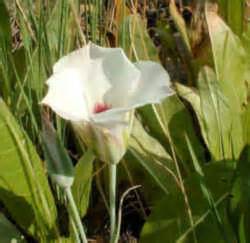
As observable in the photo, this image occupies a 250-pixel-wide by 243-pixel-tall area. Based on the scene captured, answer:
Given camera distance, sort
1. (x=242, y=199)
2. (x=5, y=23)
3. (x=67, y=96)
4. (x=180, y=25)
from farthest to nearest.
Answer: (x=180, y=25), (x=5, y=23), (x=242, y=199), (x=67, y=96)

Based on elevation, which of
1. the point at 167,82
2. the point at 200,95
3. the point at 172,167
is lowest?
the point at 172,167

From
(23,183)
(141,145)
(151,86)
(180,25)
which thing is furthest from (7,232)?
(180,25)

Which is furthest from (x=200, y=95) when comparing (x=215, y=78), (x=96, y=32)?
(x=96, y=32)

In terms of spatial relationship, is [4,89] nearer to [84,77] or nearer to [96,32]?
[96,32]

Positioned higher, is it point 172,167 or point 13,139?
point 13,139

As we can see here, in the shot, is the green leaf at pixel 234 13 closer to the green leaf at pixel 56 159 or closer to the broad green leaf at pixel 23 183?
the broad green leaf at pixel 23 183

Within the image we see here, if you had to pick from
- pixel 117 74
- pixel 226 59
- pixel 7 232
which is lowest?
pixel 7 232

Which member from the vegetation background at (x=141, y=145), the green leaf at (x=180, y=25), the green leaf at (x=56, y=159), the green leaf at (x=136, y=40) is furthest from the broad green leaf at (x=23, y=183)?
A: the green leaf at (x=180, y=25)

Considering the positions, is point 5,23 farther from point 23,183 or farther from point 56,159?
point 56,159
